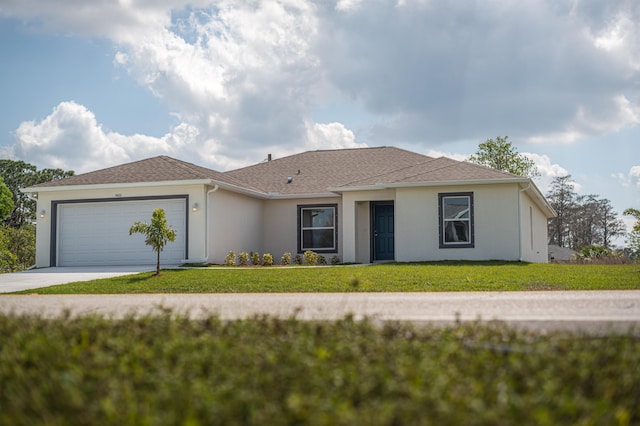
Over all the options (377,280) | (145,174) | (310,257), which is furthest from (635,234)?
(145,174)

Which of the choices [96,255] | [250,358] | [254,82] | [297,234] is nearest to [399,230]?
[297,234]

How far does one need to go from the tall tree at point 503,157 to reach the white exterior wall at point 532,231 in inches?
495

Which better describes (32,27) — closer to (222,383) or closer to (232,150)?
(232,150)

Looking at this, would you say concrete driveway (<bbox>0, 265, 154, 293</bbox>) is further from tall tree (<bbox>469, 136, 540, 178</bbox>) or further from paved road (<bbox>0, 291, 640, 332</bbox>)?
tall tree (<bbox>469, 136, 540, 178</bbox>)

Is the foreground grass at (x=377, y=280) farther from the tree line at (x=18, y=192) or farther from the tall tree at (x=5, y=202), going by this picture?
the tall tree at (x=5, y=202)

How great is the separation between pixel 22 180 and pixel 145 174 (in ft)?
112

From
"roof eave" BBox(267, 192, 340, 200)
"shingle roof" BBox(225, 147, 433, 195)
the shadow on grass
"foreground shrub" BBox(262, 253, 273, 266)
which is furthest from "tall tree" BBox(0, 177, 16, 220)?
the shadow on grass

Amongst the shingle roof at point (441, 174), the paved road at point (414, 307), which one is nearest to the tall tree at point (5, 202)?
the shingle roof at point (441, 174)

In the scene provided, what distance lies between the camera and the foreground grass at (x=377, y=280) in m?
12.2

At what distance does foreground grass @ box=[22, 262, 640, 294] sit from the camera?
12180mm

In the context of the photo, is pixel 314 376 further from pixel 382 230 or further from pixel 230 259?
pixel 382 230

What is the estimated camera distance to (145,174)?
811 inches

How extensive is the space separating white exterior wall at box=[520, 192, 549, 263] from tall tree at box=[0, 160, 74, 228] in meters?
36.7

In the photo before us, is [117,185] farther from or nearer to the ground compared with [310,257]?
farther from the ground
